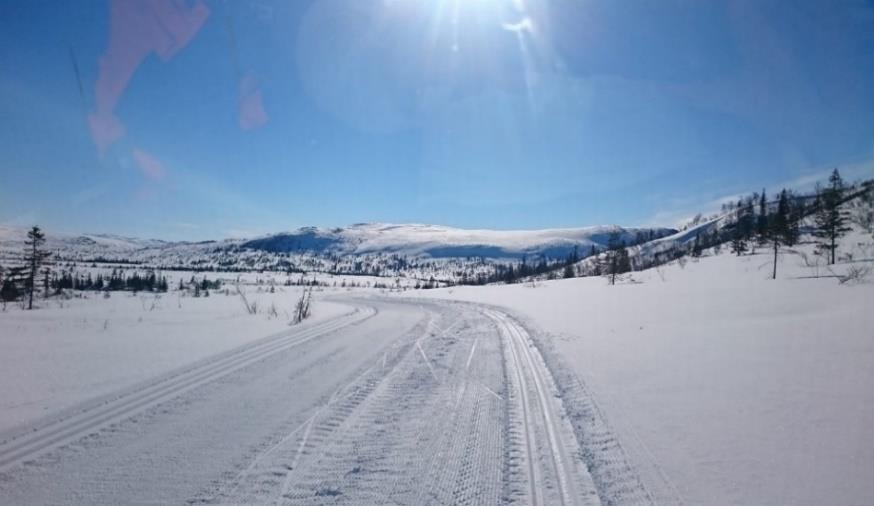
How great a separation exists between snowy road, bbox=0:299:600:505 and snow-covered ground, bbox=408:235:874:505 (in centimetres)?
90

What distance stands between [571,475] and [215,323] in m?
12.4

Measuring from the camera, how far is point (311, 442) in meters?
4.13

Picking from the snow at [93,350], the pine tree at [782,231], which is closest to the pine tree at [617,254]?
the pine tree at [782,231]

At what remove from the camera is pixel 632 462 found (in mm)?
3781

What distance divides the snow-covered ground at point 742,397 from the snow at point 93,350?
23.5 feet

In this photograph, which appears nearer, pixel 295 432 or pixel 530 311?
pixel 295 432

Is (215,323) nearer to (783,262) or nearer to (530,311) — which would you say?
(530,311)

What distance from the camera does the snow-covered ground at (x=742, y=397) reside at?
11.0 feet

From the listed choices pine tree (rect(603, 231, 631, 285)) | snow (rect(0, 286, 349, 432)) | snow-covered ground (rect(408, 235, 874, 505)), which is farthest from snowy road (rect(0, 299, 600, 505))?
pine tree (rect(603, 231, 631, 285))

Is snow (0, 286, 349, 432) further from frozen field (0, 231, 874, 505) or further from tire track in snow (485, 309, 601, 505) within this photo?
tire track in snow (485, 309, 601, 505)

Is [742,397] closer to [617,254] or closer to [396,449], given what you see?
[396,449]

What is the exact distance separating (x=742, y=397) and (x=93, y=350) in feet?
38.4

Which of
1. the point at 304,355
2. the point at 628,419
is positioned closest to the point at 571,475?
the point at 628,419

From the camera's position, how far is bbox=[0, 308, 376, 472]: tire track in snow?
388 centimetres
